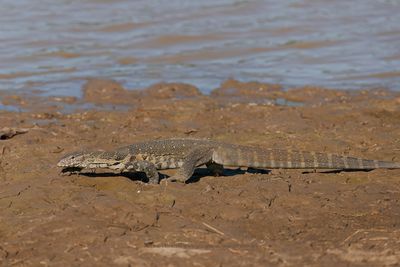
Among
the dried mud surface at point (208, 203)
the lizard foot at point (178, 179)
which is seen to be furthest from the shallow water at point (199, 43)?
the lizard foot at point (178, 179)

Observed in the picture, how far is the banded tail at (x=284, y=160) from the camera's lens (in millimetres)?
8344

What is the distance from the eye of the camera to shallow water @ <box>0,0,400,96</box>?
16344 mm

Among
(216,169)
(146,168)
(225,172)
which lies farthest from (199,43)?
(146,168)

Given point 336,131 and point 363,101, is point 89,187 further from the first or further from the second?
point 363,101

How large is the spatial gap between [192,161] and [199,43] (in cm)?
1270

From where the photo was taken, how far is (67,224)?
667cm

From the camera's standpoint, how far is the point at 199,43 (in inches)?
812

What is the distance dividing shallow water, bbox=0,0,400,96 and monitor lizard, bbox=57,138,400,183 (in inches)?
267

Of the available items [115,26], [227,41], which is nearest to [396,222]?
[227,41]

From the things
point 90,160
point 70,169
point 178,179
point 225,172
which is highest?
point 90,160

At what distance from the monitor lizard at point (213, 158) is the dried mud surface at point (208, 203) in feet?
0.42

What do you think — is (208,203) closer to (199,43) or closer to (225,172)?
(225,172)

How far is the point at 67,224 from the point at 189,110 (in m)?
5.73

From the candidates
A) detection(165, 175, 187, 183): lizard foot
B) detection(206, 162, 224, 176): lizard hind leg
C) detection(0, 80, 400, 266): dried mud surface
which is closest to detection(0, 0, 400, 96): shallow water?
detection(0, 80, 400, 266): dried mud surface
